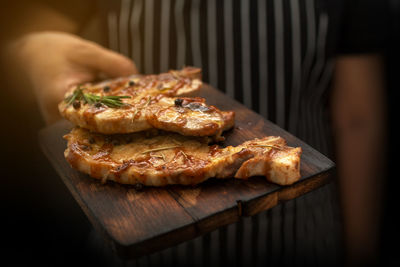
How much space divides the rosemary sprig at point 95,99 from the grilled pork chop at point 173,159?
0.37ft

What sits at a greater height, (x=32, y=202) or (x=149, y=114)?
(x=149, y=114)

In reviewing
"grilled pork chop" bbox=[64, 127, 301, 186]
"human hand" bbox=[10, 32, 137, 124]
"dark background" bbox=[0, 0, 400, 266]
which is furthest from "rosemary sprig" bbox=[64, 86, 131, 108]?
"dark background" bbox=[0, 0, 400, 266]

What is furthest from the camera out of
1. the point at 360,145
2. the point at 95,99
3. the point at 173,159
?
the point at 360,145

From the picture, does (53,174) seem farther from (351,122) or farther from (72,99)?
(351,122)

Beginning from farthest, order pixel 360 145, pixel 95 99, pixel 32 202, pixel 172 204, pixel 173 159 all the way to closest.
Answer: pixel 32 202
pixel 360 145
pixel 95 99
pixel 173 159
pixel 172 204

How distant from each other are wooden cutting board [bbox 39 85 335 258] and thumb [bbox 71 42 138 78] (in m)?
0.77

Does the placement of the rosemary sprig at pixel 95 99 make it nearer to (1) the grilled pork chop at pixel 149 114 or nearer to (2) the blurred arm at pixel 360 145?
(1) the grilled pork chop at pixel 149 114

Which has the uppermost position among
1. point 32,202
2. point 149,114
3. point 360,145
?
point 149,114

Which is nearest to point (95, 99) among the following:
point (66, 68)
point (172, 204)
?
point (172, 204)

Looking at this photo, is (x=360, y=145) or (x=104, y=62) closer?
(x=104, y=62)

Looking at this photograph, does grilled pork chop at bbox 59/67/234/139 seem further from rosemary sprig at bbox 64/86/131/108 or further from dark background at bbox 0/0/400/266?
dark background at bbox 0/0/400/266

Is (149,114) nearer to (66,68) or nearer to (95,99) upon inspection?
(95,99)

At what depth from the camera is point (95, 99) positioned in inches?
59.0

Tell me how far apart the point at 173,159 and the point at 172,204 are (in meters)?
0.16
